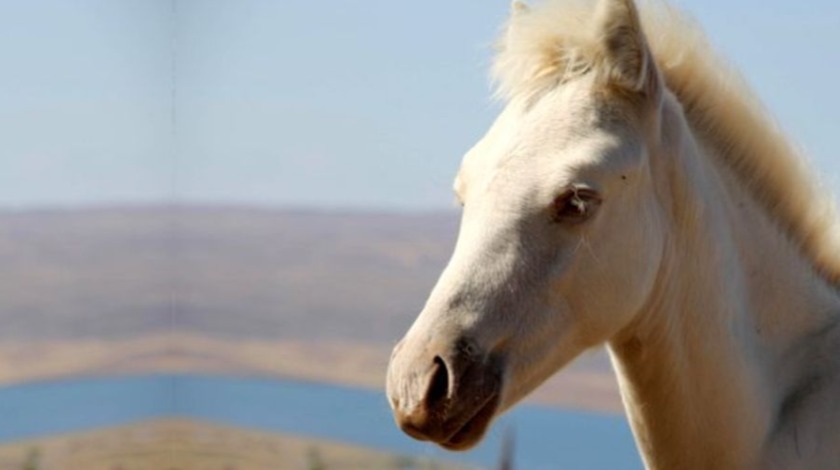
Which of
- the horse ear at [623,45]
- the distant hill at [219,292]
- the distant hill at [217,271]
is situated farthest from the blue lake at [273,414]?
the horse ear at [623,45]

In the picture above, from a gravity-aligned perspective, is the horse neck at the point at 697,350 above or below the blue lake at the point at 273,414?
above

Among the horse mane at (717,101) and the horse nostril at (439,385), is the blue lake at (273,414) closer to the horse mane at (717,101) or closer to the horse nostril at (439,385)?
the horse mane at (717,101)

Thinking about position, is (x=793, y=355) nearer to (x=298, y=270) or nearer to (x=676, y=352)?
(x=676, y=352)

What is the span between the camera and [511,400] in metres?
2.98

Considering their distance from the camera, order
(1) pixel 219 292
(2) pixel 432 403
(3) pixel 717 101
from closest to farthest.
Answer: (2) pixel 432 403 < (3) pixel 717 101 < (1) pixel 219 292

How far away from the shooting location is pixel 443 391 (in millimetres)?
2830

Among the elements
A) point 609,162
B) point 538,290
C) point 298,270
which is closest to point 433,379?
point 538,290

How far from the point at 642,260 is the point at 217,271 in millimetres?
3277

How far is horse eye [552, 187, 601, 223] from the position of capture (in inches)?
118

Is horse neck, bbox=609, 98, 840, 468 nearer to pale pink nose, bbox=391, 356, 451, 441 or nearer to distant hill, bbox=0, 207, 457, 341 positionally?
pale pink nose, bbox=391, 356, 451, 441

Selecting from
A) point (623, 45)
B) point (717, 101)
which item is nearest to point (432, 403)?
point (623, 45)

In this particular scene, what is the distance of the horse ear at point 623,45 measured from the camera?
3150mm

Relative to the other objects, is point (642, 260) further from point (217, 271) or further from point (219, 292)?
point (217, 271)

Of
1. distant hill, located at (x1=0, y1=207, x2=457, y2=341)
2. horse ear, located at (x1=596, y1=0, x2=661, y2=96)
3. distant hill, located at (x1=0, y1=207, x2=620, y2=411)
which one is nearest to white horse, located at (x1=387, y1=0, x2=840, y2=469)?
horse ear, located at (x1=596, y1=0, x2=661, y2=96)
